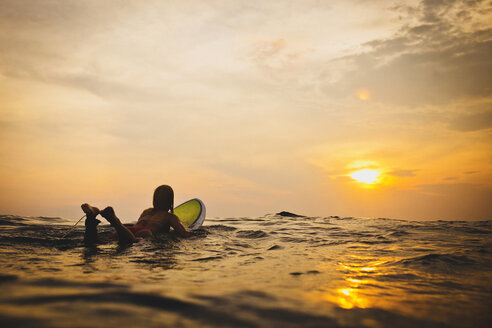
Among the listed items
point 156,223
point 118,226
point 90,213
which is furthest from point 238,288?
point 156,223

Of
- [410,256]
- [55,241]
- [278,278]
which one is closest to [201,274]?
[278,278]

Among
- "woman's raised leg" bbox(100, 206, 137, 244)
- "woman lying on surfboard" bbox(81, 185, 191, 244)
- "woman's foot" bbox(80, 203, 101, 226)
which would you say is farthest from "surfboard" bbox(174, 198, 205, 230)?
"woman's foot" bbox(80, 203, 101, 226)

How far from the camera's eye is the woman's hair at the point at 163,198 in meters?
7.40

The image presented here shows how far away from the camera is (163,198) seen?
7410 millimetres

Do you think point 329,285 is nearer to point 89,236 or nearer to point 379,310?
point 379,310

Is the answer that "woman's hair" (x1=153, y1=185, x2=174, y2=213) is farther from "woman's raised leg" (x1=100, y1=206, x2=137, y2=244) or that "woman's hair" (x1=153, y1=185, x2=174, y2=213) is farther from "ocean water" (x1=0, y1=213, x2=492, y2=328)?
"ocean water" (x1=0, y1=213, x2=492, y2=328)

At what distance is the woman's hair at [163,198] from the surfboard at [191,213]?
5.88ft

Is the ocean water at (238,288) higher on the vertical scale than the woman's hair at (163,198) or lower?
lower

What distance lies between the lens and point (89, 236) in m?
6.03

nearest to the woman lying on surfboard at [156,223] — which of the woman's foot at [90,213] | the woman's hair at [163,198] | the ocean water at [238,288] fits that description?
the woman's hair at [163,198]

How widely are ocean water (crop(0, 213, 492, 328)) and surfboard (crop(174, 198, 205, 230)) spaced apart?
3520mm

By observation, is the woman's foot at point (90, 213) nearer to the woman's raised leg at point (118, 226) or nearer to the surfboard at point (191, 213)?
the woman's raised leg at point (118, 226)

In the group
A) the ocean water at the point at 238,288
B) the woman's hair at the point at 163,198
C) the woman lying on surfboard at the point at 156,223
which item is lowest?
the ocean water at the point at 238,288

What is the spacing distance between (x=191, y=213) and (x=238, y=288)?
680cm
